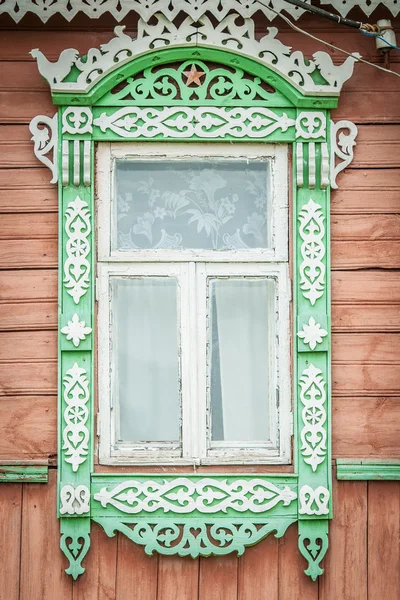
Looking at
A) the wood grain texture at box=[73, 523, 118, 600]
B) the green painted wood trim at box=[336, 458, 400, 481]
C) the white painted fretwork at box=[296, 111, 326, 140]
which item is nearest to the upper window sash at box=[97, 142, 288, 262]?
the white painted fretwork at box=[296, 111, 326, 140]

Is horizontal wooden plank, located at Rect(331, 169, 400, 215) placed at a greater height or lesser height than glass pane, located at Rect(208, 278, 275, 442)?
greater

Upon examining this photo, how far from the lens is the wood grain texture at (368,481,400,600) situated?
11.4ft

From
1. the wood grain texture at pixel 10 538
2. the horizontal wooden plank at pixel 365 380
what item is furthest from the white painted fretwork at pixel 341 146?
the wood grain texture at pixel 10 538

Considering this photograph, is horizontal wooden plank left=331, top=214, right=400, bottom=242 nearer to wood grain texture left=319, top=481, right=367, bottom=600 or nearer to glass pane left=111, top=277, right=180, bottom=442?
glass pane left=111, top=277, right=180, bottom=442

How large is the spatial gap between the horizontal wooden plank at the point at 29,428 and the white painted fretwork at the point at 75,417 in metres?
0.06

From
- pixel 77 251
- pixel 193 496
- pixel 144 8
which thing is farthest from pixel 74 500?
pixel 144 8

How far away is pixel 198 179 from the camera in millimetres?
3643

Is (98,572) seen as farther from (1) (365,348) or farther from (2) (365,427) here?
(1) (365,348)

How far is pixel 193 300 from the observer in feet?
11.7

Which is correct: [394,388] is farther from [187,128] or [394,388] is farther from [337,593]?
[187,128]

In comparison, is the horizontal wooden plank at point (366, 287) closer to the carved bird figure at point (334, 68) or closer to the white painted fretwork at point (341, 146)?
the white painted fretwork at point (341, 146)

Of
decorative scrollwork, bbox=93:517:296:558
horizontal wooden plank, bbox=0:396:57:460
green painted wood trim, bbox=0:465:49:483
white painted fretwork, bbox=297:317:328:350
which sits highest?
white painted fretwork, bbox=297:317:328:350

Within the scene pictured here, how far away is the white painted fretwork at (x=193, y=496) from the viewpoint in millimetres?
3434

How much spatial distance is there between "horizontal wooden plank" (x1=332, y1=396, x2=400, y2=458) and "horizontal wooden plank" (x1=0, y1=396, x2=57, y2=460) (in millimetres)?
1170
